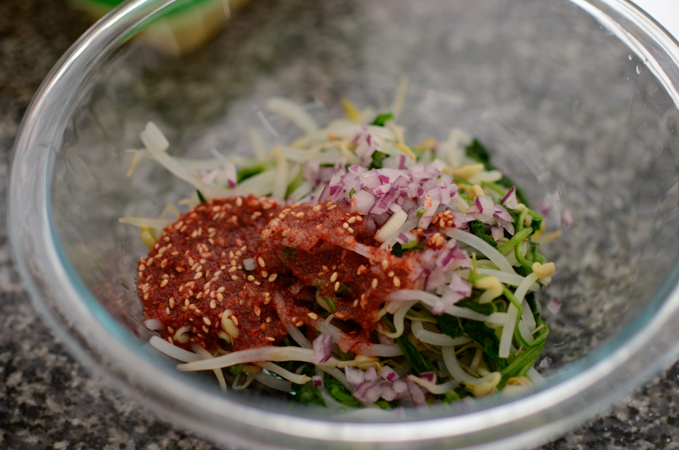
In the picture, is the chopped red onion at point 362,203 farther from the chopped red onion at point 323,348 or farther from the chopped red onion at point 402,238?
the chopped red onion at point 323,348

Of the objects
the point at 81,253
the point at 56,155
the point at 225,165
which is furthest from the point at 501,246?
the point at 56,155

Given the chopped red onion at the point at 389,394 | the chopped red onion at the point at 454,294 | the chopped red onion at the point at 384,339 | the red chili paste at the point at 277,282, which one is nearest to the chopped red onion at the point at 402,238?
the red chili paste at the point at 277,282

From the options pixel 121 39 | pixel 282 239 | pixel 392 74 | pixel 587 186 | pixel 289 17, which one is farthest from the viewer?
pixel 392 74

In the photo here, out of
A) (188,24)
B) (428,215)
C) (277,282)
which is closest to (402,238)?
(428,215)

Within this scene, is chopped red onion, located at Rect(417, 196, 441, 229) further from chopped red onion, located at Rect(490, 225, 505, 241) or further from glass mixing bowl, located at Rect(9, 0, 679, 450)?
glass mixing bowl, located at Rect(9, 0, 679, 450)

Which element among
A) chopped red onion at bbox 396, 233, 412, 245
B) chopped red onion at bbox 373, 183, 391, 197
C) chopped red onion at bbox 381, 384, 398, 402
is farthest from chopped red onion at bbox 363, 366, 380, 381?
chopped red onion at bbox 373, 183, 391, 197

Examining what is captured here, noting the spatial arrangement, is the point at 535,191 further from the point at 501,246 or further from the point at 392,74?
the point at 392,74
